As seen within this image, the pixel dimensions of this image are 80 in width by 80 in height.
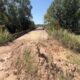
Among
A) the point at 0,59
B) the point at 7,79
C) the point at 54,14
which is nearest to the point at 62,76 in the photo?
the point at 7,79

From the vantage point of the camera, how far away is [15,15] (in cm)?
5100

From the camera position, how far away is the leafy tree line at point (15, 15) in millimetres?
46125

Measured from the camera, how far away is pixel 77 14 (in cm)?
4956

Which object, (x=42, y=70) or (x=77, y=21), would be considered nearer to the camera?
(x=42, y=70)

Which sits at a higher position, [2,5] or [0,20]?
[2,5]

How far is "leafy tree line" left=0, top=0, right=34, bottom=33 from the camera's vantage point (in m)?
46.1

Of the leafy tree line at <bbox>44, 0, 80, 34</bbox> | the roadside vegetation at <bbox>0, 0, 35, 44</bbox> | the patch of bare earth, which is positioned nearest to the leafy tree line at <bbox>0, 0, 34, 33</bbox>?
the roadside vegetation at <bbox>0, 0, 35, 44</bbox>

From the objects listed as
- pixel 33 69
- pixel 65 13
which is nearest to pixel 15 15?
pixel 65 13

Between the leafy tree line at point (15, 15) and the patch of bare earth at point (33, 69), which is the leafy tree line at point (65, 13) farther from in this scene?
the patch of bare earth at point (33, 69)

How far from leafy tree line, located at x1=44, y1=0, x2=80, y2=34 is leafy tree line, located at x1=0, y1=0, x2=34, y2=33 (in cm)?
717

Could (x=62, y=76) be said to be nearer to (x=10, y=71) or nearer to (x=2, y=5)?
(x=10, y=71)

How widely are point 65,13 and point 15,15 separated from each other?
1049 cm

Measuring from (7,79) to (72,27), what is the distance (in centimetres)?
4291

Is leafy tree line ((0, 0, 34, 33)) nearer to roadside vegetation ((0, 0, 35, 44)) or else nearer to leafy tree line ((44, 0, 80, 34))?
roadside vegetation ((0, 0, 35, 44))
